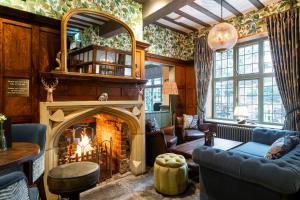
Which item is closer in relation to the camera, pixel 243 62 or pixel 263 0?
pixel 263 0

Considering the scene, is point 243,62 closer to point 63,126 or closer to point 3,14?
point 63,126

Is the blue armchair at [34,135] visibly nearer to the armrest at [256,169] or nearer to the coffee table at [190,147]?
the armrest at [256,169]

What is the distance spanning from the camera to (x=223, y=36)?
262 centimetres

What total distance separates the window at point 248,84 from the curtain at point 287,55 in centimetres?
53

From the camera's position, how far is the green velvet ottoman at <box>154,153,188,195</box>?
2.58 meters

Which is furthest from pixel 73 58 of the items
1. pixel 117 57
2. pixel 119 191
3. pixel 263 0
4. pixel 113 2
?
pixel 263 0

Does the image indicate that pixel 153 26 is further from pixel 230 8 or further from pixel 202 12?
pixel 230 8

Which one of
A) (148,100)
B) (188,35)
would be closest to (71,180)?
(188,35)

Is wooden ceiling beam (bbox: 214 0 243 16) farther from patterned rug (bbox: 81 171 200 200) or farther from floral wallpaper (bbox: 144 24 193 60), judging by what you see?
patterned rug (bbox: 81 171 200 200)

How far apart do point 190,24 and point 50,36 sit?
3.51 metres

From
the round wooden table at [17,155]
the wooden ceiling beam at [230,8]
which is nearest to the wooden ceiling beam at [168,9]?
the wooden ceiling beam at [230,8]

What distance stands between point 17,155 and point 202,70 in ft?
14.9

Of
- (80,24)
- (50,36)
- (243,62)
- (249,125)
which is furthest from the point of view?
(243,62)

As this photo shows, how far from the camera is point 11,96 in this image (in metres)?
2.32
